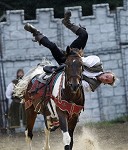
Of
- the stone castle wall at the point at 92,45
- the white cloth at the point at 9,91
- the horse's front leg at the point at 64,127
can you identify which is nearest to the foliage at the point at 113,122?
the stone castle wall at the point at 92,45

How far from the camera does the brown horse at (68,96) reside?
9.16 meters

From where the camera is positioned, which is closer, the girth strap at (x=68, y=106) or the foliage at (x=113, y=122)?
the girth strap at (x=68, y=106)

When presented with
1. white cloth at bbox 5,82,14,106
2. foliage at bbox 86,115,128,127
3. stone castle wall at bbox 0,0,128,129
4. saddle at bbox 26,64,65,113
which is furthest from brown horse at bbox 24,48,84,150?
stone castle wall at bbox 0,0,128,129

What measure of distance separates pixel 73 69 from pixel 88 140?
9.01 feet

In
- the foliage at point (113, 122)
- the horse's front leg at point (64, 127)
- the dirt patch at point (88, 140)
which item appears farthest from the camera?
the foliage at point (113, 122)

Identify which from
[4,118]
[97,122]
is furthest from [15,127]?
[97,122]

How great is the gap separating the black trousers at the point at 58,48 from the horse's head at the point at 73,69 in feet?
2.68

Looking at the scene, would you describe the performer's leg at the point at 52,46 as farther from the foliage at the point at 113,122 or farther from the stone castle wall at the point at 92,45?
the stone castle wall at the point at 92,45

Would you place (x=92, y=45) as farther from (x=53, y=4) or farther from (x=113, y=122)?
(x=53, y=4)

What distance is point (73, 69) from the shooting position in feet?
30.0

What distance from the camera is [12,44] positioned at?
55.8 ft

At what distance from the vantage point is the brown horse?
9156mm

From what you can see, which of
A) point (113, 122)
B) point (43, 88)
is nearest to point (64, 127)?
point (43, 88)

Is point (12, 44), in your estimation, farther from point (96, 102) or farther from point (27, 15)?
point (27, 15)
